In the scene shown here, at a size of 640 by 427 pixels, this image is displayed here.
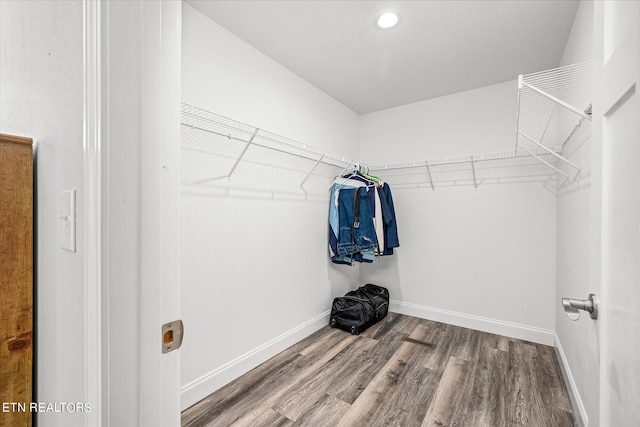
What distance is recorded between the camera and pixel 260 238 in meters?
2.17

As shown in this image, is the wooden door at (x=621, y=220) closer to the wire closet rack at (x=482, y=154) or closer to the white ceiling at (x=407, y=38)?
the wire closet rack at (x=482, y=154)

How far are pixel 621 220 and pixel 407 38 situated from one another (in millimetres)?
1897

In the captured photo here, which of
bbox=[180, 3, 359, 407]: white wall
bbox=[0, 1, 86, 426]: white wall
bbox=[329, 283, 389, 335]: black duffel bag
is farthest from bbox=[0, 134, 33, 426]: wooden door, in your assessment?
bbox=[329, 283, 389, 335]: black duffel bag

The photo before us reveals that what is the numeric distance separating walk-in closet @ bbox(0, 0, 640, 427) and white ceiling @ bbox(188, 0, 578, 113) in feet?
0.06

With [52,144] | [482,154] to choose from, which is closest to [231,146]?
[52,144]

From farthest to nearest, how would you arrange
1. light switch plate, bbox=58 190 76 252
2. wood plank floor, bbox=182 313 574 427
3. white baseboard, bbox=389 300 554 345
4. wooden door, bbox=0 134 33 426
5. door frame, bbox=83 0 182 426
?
white baseboard, bbox=389 300 554 345
wood plank floor, bbox=182 313 574 427
wooden door, bbox=0 134 33 426
light switch plate, bbox=58 190 76 252
door frame, bbox=83 0 182 426

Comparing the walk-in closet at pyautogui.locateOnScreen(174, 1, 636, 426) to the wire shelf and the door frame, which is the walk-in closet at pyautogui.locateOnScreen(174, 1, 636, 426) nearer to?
the wire shelf

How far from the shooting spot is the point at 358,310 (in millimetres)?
2678

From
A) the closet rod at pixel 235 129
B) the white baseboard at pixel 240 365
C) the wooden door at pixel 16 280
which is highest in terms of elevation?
the closet rod at pixel 235 129

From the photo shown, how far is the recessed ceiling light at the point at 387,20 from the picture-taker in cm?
177

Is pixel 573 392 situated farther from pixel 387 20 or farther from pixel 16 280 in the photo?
pixel 16 280

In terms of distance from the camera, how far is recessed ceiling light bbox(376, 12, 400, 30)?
1767mm

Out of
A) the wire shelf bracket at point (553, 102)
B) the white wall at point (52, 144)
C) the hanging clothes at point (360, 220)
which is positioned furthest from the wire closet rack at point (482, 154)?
the white wall at point (52, 144)

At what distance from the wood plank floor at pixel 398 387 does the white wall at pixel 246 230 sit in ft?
0.70
